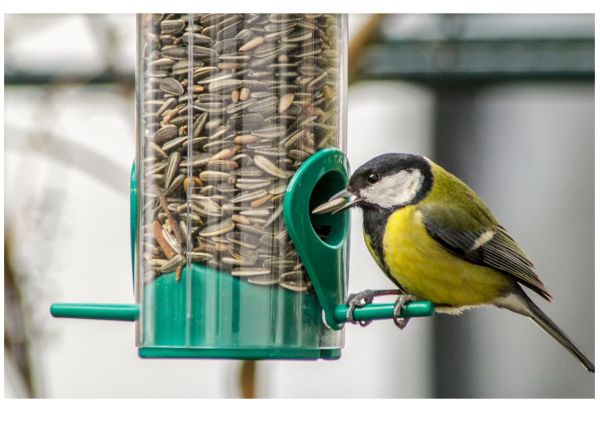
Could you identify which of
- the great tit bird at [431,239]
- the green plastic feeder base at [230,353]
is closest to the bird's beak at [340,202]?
the great tit bird at [431,239]

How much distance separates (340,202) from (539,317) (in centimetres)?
102

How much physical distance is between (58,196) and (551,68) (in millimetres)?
2676

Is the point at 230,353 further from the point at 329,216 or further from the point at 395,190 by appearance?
the point at 395,190

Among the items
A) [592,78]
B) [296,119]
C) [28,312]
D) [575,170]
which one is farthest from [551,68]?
[28,312]

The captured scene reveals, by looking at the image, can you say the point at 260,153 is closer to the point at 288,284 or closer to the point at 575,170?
the point at 288,284

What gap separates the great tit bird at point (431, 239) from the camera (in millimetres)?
5098

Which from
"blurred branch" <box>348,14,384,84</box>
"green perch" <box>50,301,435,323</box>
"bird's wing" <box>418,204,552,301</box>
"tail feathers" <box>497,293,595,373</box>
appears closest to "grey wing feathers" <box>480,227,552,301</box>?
"bird's wing" <box>418,204,552,301</box>

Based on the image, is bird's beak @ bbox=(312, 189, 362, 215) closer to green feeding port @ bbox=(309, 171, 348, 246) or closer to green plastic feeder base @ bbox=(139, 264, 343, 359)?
green feeding port @ bbox=(309, 171, 348, 246)

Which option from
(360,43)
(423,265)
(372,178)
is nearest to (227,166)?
(372,178)

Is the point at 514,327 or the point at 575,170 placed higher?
the point at 575,170

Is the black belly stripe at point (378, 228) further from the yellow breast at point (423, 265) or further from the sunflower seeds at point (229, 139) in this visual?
the sunflower seeds at point (229, 139)

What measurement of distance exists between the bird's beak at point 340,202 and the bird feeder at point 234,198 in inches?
4.5

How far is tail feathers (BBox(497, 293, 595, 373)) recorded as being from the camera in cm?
536

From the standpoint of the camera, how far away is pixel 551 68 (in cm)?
691
